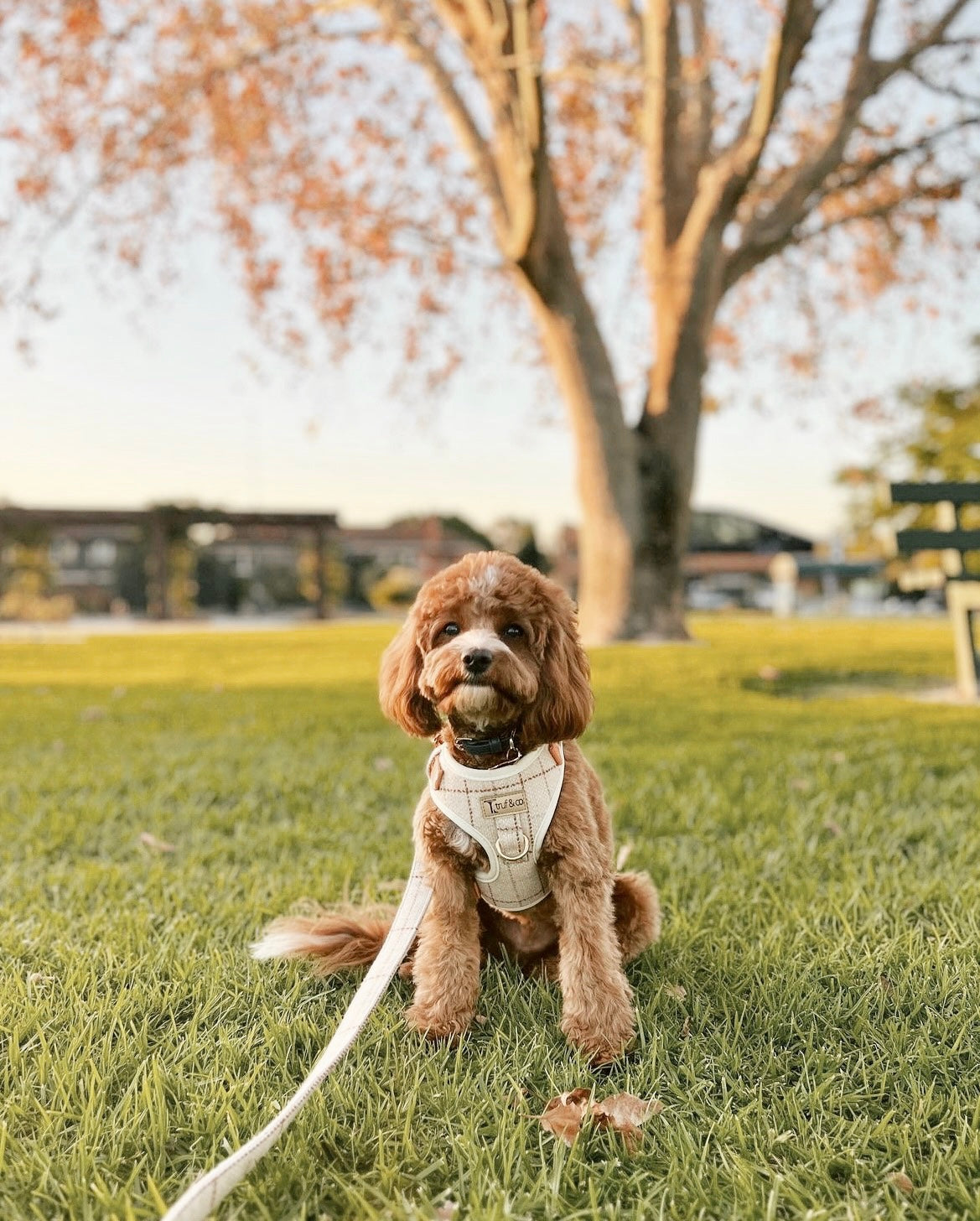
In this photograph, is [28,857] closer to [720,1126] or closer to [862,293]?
[720,1126]

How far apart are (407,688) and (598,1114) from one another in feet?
3.40

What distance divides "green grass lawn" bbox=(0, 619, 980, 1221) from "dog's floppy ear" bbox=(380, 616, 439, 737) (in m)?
0.73

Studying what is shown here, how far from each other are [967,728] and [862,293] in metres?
11.3

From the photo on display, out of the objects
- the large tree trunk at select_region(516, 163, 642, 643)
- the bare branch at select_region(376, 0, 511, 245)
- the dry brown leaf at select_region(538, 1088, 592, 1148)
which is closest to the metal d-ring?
the dry brown leaf at select_region(538, 1088, 592, 1148)

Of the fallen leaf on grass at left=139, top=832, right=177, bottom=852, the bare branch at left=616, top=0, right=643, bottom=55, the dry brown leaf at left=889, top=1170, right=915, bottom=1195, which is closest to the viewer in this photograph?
the dry brown leaf at left=889, top=1170, right=915, bottom=1195

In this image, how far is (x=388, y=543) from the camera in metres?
38.3

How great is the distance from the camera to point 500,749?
2.28 metres

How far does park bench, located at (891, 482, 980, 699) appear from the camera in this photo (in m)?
7.25

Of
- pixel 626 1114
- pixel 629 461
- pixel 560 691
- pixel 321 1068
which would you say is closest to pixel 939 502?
pixel 629 461

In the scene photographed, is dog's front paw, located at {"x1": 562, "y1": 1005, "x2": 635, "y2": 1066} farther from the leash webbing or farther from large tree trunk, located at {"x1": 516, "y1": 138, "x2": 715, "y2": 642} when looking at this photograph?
large tree trunk, located at {"x1": 516, "y1": 138, "x2": 715, "y2": 642}

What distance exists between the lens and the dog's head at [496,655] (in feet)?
6.93

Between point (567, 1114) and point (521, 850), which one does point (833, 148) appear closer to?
point (521, 850)

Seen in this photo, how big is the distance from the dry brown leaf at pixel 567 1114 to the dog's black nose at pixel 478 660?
91 cm

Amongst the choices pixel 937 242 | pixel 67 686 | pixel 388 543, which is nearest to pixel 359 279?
pixel 67 686
